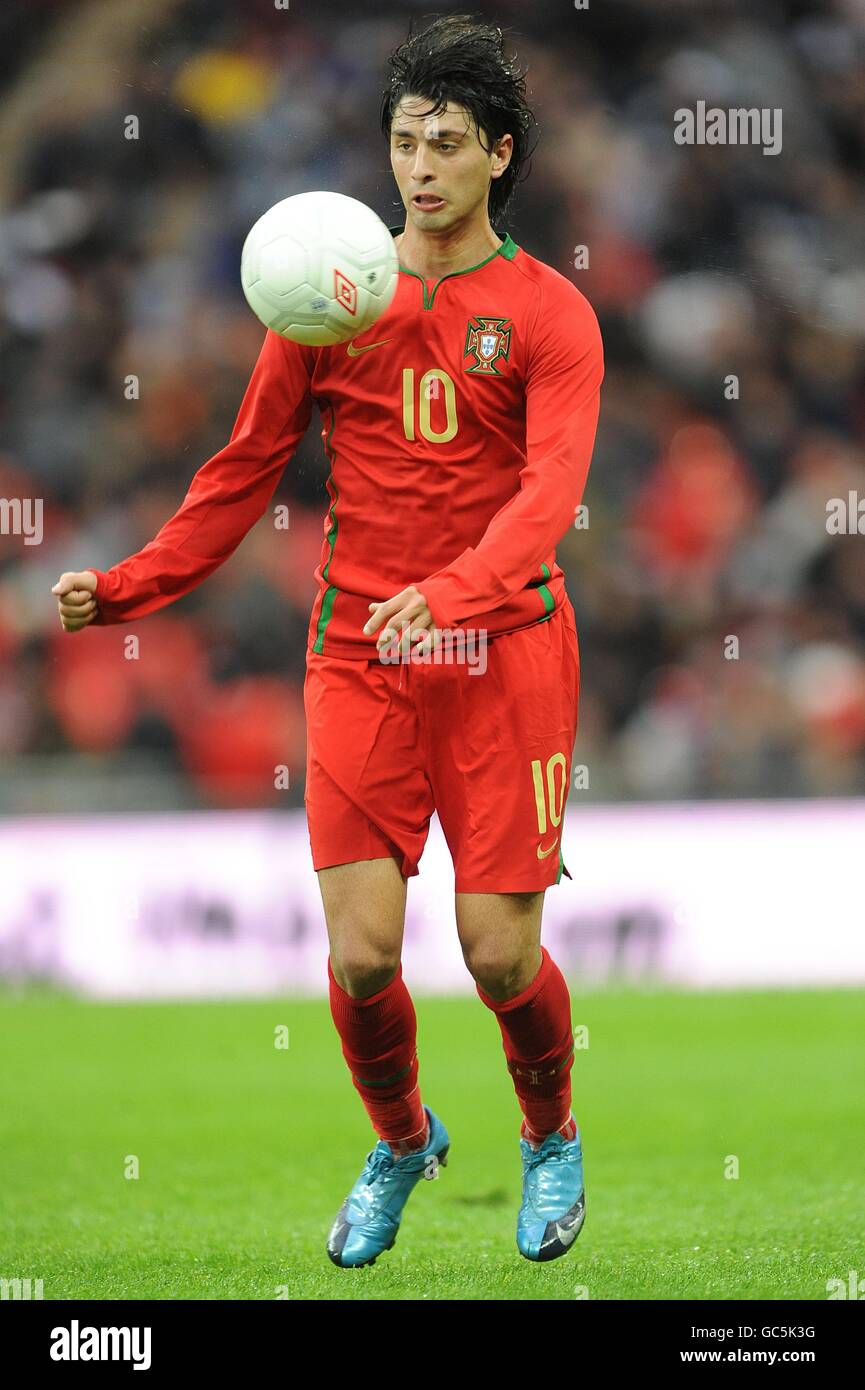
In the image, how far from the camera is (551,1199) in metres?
4.05

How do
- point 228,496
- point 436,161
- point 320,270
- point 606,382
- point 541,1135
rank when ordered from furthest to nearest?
point 606,382 < point 541,1135 < point 228,496 < point 436,161 < point 320,270

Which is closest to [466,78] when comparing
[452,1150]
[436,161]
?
[436,161]

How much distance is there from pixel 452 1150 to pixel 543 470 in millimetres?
2858

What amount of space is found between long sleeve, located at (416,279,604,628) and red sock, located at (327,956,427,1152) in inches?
37.5

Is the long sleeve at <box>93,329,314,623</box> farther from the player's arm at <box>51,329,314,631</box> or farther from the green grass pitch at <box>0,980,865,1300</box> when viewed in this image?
the green grass pitch at <box>0,980,865,1300</box>

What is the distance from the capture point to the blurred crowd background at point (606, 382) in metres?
9.42

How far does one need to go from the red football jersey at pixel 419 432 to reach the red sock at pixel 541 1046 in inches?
32.9

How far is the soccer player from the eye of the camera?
382cm

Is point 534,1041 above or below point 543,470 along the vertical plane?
below

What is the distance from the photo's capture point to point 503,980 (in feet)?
13.0

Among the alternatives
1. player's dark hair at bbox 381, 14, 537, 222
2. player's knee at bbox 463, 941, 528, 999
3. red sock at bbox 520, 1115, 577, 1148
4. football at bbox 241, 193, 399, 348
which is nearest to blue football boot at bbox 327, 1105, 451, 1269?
red sock at bbox 520, 1115, 577, 1148

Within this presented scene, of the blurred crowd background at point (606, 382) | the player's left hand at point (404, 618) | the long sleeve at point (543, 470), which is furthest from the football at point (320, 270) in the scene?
the blurred crowd background at point (606, 382)

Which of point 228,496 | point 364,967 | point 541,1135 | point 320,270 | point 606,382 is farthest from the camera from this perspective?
point 606,382

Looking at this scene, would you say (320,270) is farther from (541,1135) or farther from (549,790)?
(541,1135)
